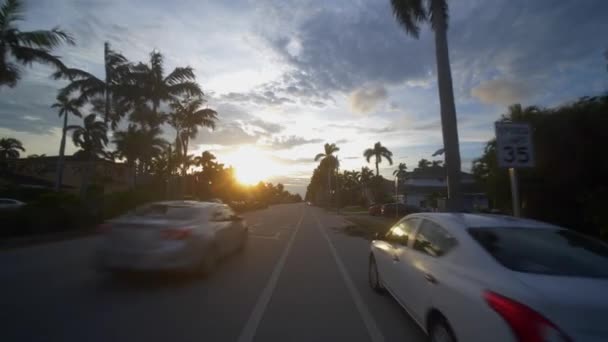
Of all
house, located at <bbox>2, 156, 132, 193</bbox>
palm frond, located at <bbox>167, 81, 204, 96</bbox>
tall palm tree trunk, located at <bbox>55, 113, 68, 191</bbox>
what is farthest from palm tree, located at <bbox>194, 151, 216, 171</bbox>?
palm frond, located at <bbox>167, 81, 204, 96</bbox>

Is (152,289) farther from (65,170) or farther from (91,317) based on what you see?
(65,170)

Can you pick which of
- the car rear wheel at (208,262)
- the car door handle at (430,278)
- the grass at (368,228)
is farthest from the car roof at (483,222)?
the grass at (368,228)

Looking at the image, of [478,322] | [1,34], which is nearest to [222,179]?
[1,34]

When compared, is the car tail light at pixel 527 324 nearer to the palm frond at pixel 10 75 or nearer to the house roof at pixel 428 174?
the palm frond at pixel 10 75

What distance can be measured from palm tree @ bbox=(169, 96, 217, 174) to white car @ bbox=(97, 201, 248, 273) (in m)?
23.5

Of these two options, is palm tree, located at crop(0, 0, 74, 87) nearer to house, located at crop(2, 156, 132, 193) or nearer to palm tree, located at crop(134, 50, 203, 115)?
palm tree, located at crop(134, 50, 203, 115)

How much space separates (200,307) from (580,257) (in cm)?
480

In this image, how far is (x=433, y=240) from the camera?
13.3 feet

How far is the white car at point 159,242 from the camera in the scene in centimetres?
588

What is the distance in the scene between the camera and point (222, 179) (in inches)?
2133

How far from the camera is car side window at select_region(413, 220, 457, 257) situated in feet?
12.2

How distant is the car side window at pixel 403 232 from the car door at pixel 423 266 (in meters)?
0.23

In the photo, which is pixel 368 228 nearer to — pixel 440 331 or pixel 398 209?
pixel 398 209

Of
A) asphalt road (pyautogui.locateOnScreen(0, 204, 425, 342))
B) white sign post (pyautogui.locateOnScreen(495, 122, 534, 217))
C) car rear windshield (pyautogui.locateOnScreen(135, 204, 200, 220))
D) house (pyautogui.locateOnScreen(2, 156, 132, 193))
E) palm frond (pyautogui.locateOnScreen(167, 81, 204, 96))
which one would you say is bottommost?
asphalt road (pyautogui.locateOnScreen(0, 204, 425, 342))
